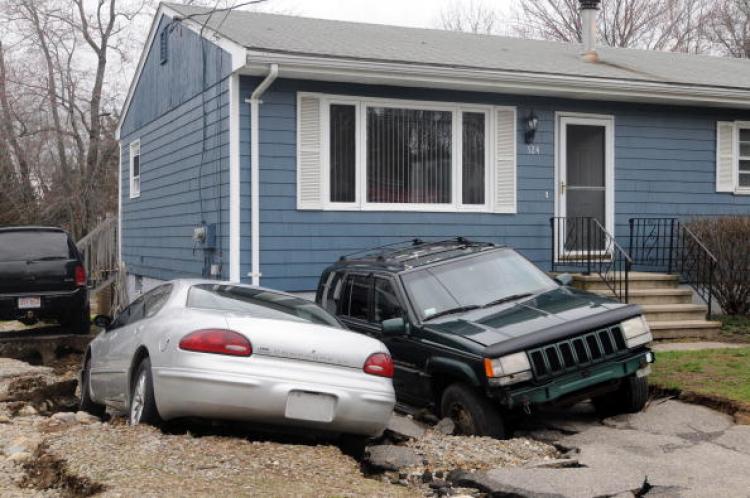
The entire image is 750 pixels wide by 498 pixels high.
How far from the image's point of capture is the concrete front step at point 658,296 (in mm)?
12609

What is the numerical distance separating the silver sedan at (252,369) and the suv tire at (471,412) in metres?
0.91

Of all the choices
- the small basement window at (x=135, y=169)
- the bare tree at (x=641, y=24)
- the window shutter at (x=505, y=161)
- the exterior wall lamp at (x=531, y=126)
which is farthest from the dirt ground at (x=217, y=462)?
the bare tree at (x=641, y=24)

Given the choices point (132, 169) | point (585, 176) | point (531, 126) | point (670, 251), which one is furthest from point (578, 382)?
point (132, 169)

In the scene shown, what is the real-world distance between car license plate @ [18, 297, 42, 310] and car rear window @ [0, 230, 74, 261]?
0.59 m

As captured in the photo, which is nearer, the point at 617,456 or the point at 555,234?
the point at 617,456

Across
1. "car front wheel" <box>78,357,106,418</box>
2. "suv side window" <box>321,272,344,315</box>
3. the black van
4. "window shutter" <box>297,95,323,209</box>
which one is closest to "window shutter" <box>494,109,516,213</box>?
"window shutter" <box>297,95,323,209</box>

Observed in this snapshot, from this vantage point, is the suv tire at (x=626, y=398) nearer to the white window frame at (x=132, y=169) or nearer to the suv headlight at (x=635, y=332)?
the suv headlight at (x=635, y=332)

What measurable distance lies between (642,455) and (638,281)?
6622mm

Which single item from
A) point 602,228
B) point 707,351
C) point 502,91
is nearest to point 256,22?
point 502,91

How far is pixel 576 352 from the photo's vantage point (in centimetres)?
728

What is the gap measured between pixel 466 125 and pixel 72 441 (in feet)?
27.9

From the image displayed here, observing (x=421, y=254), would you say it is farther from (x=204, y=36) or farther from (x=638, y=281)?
(x=204, y=36)

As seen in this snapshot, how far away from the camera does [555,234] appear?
44.7ft

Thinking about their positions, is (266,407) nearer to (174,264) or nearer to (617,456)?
(617,456)
